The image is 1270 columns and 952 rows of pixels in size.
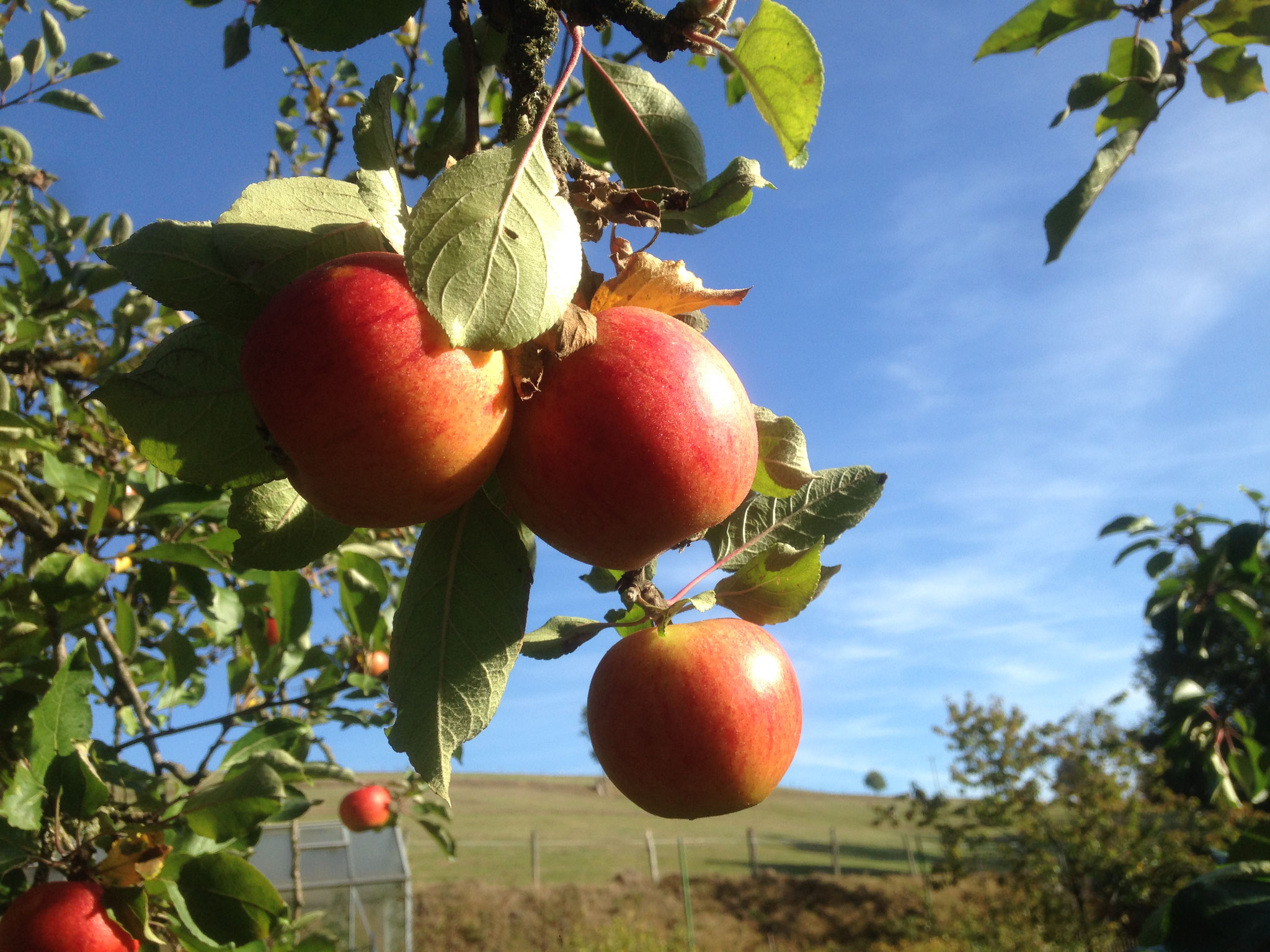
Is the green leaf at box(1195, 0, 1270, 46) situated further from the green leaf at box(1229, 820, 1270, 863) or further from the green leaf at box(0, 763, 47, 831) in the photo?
the green leaf at box(0, 763, 47, 831)

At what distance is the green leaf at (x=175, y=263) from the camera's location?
0.70 metres

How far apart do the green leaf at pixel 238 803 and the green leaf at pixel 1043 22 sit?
2156mm

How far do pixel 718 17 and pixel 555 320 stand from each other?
436mm

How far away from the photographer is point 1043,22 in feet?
6.20

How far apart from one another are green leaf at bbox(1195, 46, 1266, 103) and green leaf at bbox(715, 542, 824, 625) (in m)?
1.82

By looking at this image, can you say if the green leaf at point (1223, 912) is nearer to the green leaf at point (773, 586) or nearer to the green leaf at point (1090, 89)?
the green leaf at point (773, 586)

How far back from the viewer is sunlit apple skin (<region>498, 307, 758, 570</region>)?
68 cm

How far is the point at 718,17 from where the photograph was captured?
0.84 metres

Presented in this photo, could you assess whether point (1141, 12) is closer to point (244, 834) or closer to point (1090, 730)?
point (244, 834)

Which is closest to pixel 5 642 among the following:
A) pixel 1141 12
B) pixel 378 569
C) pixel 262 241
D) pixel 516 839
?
pixel 378 569

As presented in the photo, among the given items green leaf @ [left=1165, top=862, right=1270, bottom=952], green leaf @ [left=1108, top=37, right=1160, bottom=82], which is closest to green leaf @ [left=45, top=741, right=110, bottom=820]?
green leaf @ [left=1165, top=862, right=1270, bottom=952]

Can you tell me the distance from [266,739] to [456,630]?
4.88ft

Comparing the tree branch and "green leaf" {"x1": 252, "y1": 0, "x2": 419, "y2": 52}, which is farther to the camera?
the tree branch

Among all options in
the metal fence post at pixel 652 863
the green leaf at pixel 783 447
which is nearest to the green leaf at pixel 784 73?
the green leaf at pixel 783 447
